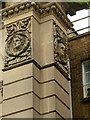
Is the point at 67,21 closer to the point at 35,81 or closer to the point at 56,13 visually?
the point at 56,13

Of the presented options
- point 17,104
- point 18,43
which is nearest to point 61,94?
point 17,104

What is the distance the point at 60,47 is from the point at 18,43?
127cm

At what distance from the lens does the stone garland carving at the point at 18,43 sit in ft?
54.6

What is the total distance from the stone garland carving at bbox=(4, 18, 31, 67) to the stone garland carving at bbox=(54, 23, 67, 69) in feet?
2.55

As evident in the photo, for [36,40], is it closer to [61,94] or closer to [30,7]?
[30,7]

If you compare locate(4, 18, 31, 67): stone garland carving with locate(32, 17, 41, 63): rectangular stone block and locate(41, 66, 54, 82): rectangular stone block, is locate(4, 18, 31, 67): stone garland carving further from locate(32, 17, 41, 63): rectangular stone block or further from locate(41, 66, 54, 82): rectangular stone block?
locate(41, 66, 54, 82): rectangular stone block

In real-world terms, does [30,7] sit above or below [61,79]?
above

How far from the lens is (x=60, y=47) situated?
56.7 feet

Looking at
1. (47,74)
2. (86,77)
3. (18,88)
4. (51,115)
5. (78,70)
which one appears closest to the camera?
(51,115)

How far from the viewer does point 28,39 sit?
54.9 feet

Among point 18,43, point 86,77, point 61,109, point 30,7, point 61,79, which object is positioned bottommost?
point 61,109

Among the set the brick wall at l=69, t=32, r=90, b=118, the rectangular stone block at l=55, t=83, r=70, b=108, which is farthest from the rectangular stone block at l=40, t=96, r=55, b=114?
the brick wall at l=69, t=32, r=90, b=118

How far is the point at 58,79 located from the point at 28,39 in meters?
1.39

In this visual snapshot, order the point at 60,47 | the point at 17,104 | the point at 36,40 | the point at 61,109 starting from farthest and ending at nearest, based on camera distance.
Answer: the point at 60,47, the point at 36,40, the point at 61,109, the point at 17,104
